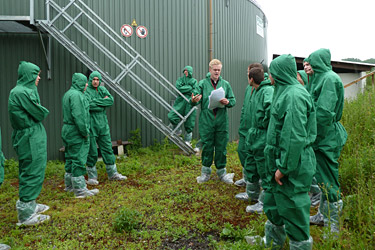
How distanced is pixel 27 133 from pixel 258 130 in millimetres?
3271

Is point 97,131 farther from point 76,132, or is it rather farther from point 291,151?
point 291,151

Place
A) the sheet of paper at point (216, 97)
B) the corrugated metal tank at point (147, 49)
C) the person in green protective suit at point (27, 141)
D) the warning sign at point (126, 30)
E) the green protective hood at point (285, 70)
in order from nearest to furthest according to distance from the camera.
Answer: the green protective hood at point (285, 70) < the person in green protective suit at point (27, 141) < the sheet of paper at point (216, 97) < the corrugated metal tank at point (147, 49) < the warning sign at point (126, 30)

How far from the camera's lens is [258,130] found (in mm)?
4031

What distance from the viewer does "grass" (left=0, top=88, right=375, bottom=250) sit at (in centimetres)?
348

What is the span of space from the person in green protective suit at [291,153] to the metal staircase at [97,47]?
4.46 metres

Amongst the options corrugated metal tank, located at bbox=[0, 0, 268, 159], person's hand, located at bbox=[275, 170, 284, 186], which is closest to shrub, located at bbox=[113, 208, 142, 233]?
person's hand, located at bbox=[275, 170, 284, 186]

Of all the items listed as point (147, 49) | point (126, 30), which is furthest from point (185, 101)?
point (126, 30)

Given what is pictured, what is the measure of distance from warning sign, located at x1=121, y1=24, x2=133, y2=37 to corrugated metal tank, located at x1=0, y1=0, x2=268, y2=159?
11cm

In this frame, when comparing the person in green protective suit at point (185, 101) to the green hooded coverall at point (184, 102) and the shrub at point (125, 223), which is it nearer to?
the green hooded coverall at point (184, 102)

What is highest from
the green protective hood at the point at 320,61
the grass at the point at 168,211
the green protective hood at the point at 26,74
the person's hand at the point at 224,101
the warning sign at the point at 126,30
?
the warning sign at the point at 126,30

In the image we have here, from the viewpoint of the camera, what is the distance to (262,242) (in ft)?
9.69

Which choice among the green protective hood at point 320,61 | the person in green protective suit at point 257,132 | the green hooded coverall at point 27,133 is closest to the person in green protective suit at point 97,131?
the green hooded coverall at point 27,133

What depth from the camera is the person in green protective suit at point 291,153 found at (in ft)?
8.13

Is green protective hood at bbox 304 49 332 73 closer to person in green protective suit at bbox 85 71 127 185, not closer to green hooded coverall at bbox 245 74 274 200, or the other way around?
green hooded coverall at bbox 245 74 274 200
